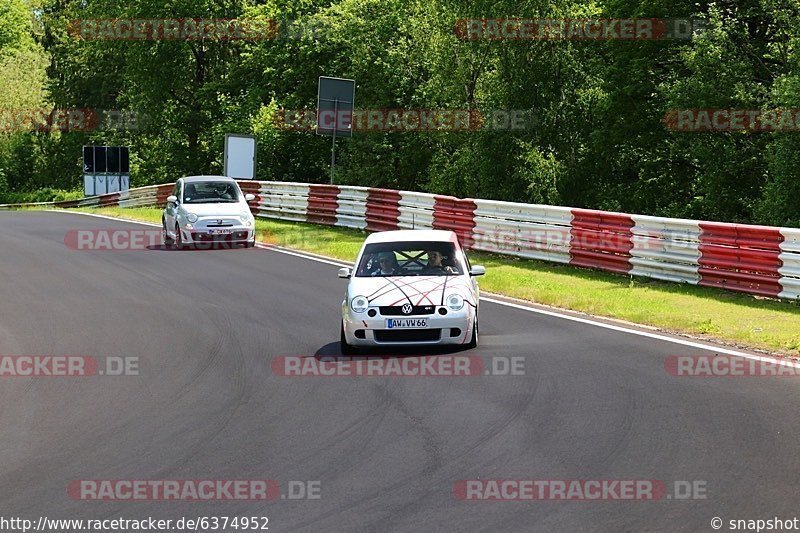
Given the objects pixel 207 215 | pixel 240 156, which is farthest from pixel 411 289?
pixel 240 156

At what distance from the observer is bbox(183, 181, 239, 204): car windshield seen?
27969mm

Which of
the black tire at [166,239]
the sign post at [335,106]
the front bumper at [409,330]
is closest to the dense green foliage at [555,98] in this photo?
the sign post at [335,106]

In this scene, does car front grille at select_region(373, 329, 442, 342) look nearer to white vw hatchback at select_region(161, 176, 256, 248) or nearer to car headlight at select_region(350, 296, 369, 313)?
car headlight at select_region(350, 296, 369, 313)

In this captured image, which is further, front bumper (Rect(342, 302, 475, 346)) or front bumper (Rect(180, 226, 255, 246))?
front bumper (Rect(180, 226, 255, 246))

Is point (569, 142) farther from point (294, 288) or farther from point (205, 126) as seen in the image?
point (205, 126)

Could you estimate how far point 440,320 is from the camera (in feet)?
43.5

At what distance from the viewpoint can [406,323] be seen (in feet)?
43.5

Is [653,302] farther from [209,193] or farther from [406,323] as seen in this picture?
[209,193]

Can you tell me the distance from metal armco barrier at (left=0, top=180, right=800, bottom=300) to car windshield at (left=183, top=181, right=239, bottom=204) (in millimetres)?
3538

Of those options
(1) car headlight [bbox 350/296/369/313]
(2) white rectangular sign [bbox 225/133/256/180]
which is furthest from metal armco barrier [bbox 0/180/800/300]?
(2) white rectangular sign [bbox 225/133/256/180]

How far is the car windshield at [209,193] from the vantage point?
28.0 m

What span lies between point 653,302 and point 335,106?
1432 cm

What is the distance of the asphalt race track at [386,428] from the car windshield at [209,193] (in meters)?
11.6

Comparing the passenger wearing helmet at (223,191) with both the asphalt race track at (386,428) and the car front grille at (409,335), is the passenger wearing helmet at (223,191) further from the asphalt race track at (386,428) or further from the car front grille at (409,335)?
the car front grille at (409,335)
